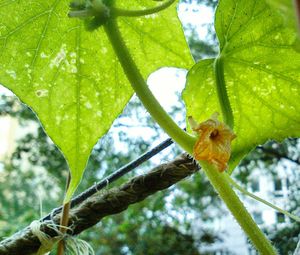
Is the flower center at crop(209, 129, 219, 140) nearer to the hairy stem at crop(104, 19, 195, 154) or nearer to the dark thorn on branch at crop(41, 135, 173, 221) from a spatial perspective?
the hairy stem at crop(104, 19, 195, 154)

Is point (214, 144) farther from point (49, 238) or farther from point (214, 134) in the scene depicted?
point (49, 238)

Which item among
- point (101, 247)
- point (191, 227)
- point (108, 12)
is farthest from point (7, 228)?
point (108, 12)

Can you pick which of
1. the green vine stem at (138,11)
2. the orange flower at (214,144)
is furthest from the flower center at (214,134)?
the green vine stem at (138,11)

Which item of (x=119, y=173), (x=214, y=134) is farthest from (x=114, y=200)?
(x=214, y=134)

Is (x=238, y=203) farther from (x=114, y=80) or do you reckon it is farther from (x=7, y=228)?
(x=7, y=228)

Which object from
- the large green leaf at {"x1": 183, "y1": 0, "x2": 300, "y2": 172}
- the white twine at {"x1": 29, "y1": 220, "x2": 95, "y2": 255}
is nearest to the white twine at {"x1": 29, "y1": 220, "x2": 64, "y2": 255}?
the white twine at {"x1": 29, "y1": 220, "x2": 95, "y2": 255}

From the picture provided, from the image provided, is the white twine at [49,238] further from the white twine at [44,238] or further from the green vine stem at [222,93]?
the green vine stem at [222,93]
